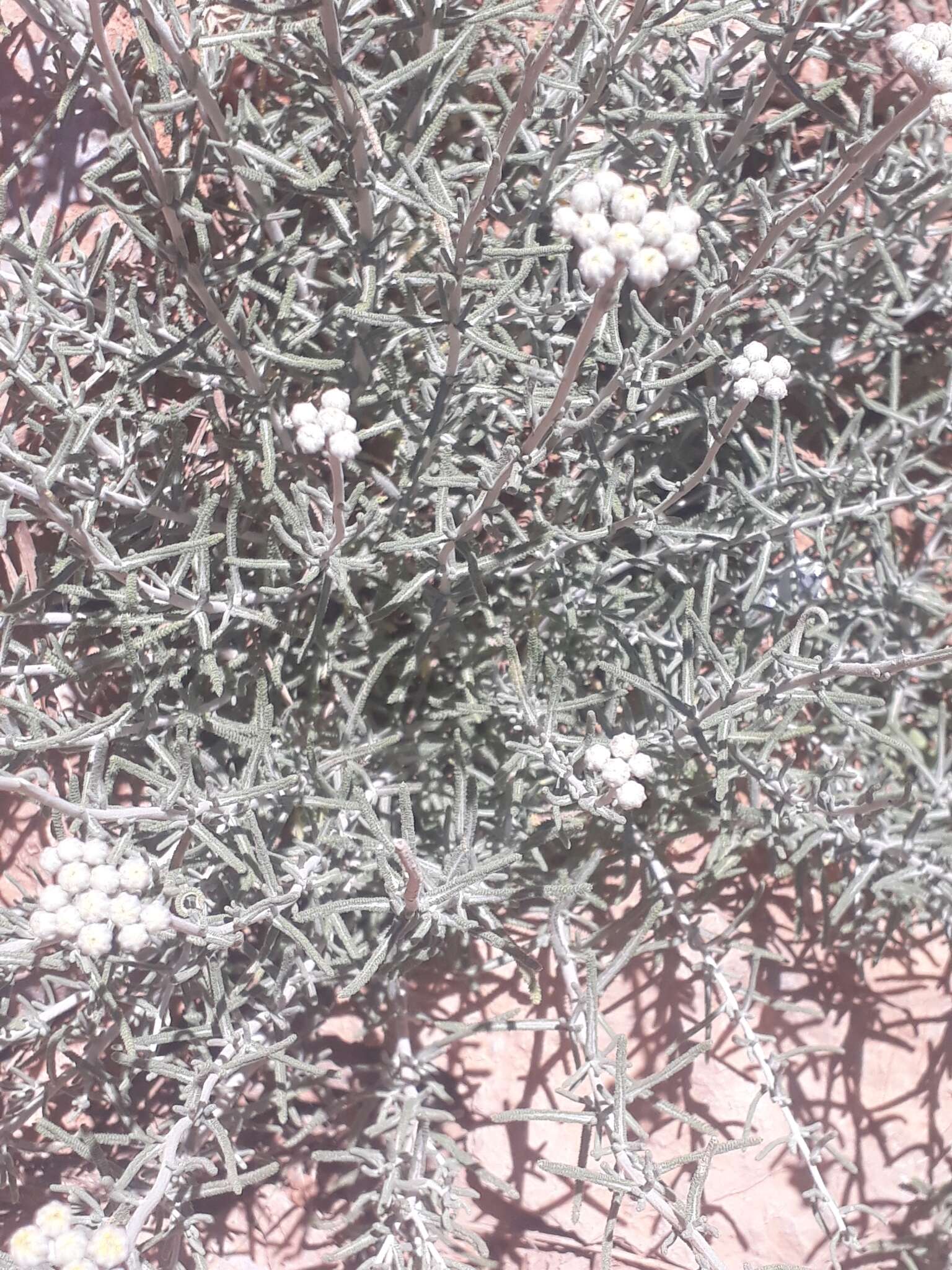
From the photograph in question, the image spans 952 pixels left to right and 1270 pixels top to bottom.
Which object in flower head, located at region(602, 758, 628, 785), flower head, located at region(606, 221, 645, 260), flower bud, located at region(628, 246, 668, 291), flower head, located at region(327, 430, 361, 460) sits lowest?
flower head, located at region(602, 758, 628, 785)

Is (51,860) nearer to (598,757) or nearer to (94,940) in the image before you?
(94,940)

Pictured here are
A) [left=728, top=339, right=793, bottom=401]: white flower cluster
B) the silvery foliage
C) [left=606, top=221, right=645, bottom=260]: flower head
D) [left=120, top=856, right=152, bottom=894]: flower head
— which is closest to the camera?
[left=606, top=221, right=645, bottom=260]: flower head

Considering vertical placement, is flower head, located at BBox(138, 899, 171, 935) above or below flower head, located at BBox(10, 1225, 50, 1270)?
above

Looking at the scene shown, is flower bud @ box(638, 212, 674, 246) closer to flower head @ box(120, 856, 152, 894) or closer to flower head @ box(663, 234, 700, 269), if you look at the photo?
flower head @ box(663, 234, 700, 269)

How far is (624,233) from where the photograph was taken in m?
1.46

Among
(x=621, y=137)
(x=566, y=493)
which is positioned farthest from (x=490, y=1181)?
(x=621, y=137)

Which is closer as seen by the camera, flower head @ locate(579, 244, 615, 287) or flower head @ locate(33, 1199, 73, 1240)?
flower head @ locate(579, 244, 615, 287)

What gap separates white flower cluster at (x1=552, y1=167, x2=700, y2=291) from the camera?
148 centimetres

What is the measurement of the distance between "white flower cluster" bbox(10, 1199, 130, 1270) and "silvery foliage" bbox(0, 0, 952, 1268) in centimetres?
38

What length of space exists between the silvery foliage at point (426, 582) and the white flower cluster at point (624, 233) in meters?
0.60

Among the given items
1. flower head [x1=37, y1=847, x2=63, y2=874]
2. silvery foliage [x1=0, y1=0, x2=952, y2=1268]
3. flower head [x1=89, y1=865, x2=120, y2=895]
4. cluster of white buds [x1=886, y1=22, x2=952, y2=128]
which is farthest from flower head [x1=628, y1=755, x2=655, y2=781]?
cluster of white buds [x1=886, y1=22, x2=952, y2=128]

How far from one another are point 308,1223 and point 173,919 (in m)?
1.95

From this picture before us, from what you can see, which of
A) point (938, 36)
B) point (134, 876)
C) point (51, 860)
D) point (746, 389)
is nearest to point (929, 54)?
point (938, 36)

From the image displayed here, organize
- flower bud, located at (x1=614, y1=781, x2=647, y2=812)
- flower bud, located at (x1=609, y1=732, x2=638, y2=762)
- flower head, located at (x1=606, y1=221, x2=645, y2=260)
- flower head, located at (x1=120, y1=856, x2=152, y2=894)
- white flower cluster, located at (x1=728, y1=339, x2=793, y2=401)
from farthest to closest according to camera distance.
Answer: white flower cluster, located at (x1=728, y1=339, x2=793, y2=401) → flower bud, located at (x1=609, y1=732, x2=638, y2=762) → flower bud, located at (x1=614, y1=781, x2=647, y2=812) → flower head, located at (x1=120, y1=856, x2=152, y2=894) → flower head, located at (x1=606, y1=221, x2=645, y2=260)
